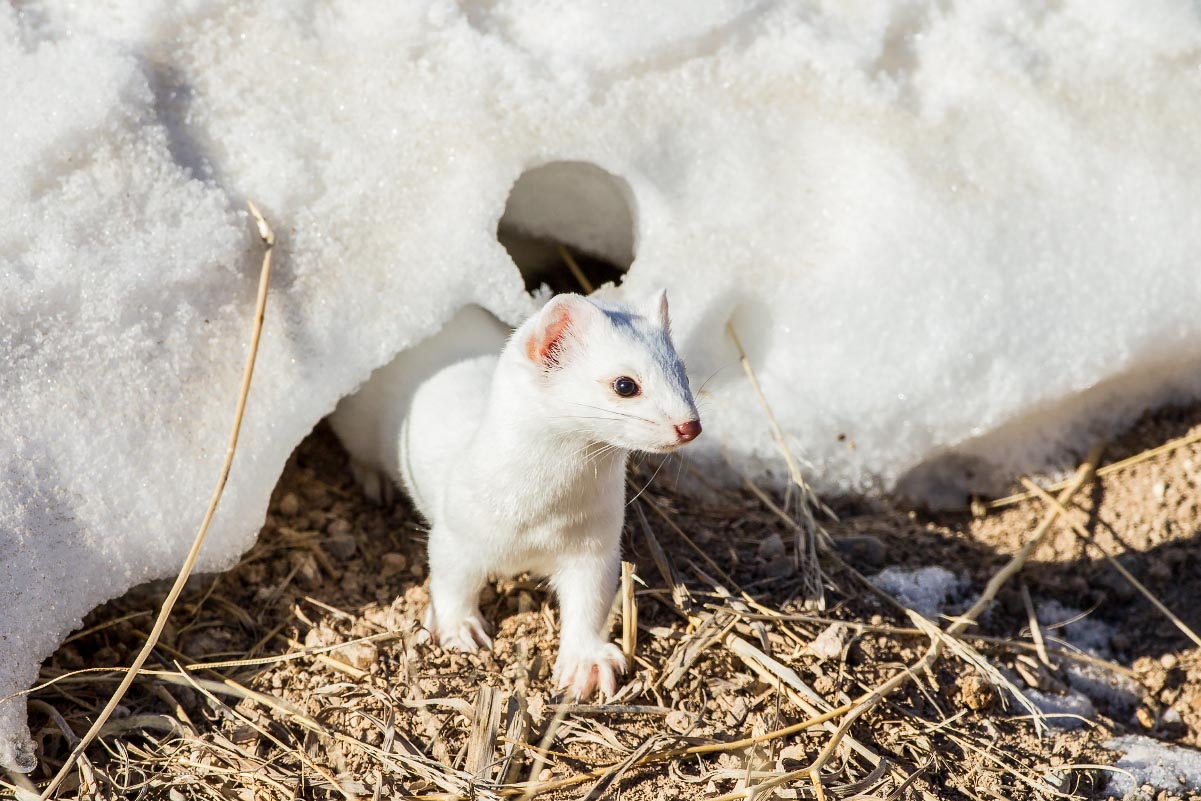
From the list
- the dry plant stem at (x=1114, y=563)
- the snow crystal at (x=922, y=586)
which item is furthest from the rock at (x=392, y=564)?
the dry plant stem at (x=1114, y=563)

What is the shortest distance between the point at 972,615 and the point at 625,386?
50.8 inches

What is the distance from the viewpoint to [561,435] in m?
2.39

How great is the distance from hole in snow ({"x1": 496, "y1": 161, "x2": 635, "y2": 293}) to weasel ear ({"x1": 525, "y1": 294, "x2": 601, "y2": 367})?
44.1 inches

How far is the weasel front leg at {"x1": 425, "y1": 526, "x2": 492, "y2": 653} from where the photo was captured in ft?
8.78

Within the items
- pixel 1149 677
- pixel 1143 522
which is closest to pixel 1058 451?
pixel 1143 522

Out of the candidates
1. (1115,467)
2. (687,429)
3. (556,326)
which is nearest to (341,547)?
(556,326)

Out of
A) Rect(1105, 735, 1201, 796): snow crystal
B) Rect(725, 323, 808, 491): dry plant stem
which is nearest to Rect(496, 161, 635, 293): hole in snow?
Rect(725, 323, 808, 491): dry plant stem

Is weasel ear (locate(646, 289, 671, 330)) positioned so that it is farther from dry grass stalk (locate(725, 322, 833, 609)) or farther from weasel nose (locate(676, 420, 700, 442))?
dry grass stalk (locate(725, 322, 833, 609))

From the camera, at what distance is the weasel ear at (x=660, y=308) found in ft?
8.09

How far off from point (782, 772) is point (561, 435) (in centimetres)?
86

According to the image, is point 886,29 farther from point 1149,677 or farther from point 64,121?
point 64,121

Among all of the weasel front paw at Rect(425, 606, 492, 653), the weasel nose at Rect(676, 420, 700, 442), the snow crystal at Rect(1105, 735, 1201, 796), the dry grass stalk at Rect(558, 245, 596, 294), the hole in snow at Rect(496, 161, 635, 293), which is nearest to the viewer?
the weasel nose at Rect(676, 420, 700, 442)

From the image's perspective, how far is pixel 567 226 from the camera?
3.67 meters

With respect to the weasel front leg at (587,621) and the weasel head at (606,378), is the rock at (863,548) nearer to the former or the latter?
the weasel front leg at (587,621)
